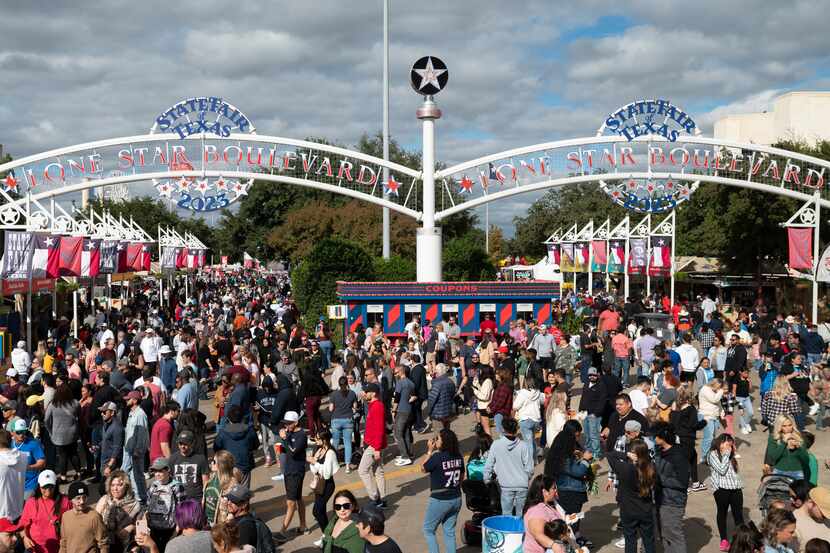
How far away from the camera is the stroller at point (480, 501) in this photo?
28.3 feet

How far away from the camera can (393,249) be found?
4850 cm

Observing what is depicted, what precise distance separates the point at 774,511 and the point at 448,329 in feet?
45.9

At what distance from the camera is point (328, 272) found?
28.4 metres

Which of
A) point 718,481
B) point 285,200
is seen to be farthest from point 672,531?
point 285,200

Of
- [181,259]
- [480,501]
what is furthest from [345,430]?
[181,259]

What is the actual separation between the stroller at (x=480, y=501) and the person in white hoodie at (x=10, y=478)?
459cm

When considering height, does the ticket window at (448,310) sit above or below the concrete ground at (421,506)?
above

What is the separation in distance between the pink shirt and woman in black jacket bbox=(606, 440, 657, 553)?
3.23 feet

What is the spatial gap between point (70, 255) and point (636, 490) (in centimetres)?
1875

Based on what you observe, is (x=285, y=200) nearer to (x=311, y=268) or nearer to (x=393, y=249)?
Result: (x=393, y=249)

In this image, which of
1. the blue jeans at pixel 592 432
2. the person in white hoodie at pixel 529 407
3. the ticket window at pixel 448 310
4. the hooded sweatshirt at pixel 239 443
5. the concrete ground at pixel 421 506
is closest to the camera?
the concrete ground at pixel 421 506

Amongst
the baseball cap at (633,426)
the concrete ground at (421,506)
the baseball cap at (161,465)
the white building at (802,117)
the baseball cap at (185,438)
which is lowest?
the concrete ground at (421,506)

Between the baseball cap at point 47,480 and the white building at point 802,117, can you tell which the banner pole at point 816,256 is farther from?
the white building at point 802,117

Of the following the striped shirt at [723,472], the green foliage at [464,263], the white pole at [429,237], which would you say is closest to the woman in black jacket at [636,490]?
the striped shirt at [723,472]
